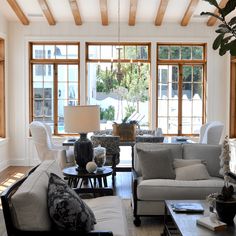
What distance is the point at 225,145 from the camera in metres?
3.20

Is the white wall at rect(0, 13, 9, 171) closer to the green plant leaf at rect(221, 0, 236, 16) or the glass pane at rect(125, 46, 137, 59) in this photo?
the glass pane at rect(125, 46, 137, 59)

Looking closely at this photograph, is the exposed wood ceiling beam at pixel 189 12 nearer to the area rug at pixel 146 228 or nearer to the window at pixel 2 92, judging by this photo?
the window at pixel 2 92

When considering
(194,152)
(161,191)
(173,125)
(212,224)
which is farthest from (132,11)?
(212,224)

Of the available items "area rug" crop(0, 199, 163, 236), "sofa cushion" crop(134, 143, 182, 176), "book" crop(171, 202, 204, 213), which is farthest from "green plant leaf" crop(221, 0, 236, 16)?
"sofa cushion" crop(134, 143, 182, 176)

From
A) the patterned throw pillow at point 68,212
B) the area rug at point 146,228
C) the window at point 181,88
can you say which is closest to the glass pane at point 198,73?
the window at point 181,88

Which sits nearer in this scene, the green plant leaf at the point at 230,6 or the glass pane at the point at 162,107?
the green plant leaf at the point at 230,6

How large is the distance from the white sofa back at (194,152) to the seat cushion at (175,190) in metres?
0.54

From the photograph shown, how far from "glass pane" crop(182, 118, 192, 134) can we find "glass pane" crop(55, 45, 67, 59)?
3.05m

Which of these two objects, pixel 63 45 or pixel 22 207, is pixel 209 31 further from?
pixel 22 207

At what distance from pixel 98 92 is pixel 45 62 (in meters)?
1.35

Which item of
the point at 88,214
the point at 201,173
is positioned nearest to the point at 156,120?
the point at 201,173

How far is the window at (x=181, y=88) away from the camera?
8.55 m

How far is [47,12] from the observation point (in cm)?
766

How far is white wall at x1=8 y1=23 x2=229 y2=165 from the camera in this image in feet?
27.3
